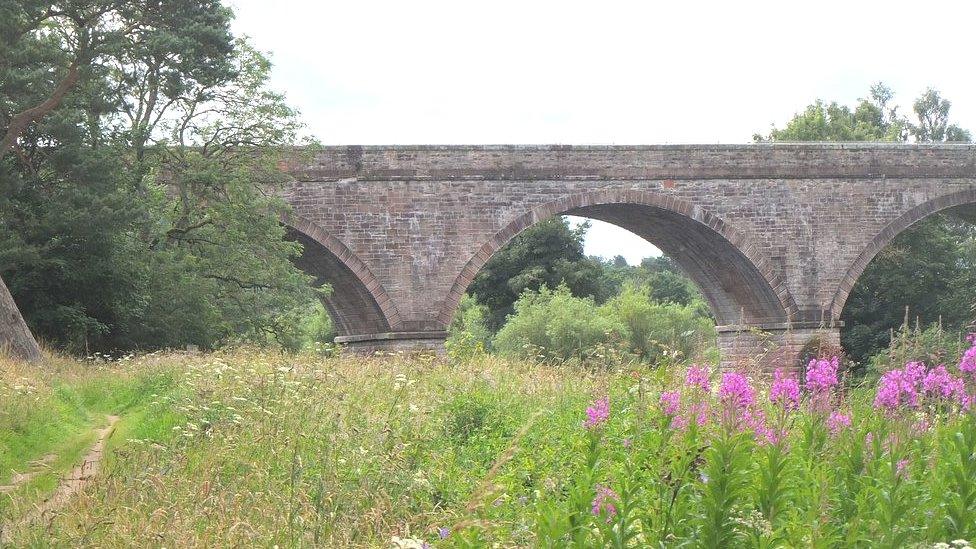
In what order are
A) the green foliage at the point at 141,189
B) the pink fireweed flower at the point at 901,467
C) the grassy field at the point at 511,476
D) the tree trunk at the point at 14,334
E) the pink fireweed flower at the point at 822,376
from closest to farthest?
the grassy field at the point at 511,476 < the pink fireweed flower at the point at 901,467 < the pink fireweed flower at the point at 822,376 < the tree trunk at the point at 14,334 < the green foliage at the point at 141,189

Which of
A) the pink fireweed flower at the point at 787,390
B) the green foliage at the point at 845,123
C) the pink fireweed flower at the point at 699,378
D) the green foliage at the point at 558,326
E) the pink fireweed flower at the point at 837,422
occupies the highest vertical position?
the green foliage at the point at 845,123

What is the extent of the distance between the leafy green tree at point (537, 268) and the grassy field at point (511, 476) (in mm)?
32931

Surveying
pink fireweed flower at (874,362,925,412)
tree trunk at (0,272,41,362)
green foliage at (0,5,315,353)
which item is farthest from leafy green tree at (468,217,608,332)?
pink fireweed flower at (874,362,925,412)

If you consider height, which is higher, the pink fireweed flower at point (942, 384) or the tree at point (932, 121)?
the tree at point (932, 121)

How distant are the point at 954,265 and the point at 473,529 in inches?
1196

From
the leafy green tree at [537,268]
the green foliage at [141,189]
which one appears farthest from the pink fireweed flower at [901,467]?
the leafy green tree at [537,268]

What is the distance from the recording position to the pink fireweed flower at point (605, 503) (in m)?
3.99

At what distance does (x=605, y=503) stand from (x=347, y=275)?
1767 cm

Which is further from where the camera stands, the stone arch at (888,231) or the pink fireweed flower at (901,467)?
the stone arch at (888,231)

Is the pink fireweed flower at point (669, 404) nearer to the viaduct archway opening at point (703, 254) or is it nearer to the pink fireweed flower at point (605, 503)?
the pink fireweed flower at point (605, 503)

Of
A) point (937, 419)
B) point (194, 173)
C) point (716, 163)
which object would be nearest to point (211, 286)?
point (194, 173)

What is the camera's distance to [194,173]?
1834 centimetres

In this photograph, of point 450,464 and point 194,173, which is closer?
point 450,464

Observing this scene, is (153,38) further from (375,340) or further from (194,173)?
(375,340)
